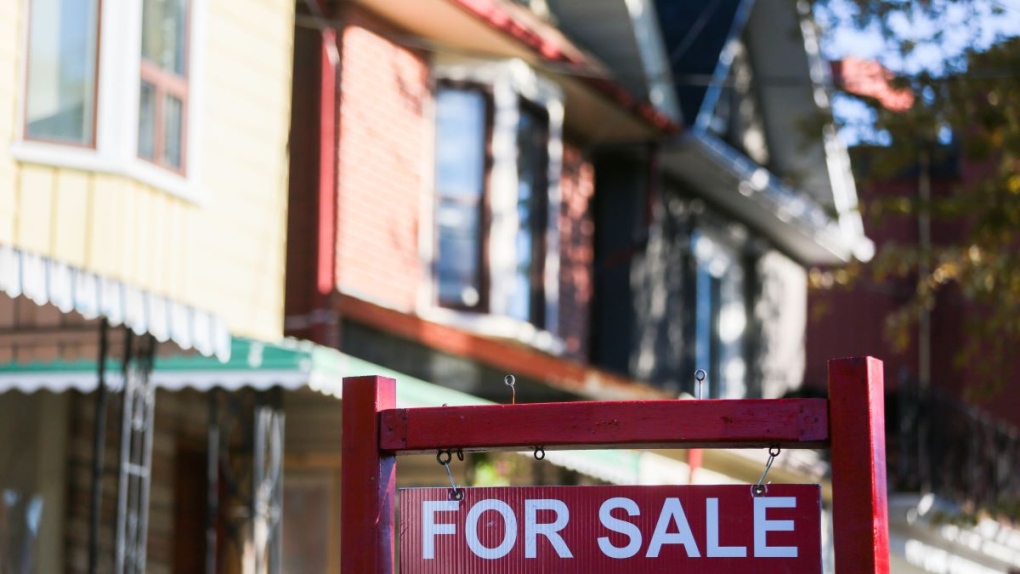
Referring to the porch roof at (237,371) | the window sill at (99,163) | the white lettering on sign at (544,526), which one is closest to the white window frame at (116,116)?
the window sill at (99,163)

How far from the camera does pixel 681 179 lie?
18781 mm

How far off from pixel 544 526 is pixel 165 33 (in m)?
7.98

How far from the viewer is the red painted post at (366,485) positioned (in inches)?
161

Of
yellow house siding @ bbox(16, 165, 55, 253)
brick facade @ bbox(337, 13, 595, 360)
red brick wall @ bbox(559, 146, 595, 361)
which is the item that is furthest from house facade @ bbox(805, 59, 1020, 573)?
yellow house siding @ bbox(16, 165, 55, 253)

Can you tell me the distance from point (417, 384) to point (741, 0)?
925 centimetres

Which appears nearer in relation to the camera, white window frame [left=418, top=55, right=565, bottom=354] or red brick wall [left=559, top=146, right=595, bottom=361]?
white window frame [left=418, top=55, right=565, bottom=354]

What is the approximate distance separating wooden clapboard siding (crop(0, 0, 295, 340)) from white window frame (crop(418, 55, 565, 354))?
76.7 inches

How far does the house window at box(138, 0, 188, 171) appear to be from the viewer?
10914mm

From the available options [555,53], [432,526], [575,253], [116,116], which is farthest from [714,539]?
[575,253]

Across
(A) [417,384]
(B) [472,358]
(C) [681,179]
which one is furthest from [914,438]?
(A) [417,384]

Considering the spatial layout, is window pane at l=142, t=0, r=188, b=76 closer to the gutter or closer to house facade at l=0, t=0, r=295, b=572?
house facade at l=0, t=0, r=295, b=572

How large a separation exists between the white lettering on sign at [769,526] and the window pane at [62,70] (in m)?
7.40

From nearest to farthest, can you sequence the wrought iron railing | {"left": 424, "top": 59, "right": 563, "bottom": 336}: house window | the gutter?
the gutter
{"left": 424, "top": 59, "right": 563, "bottom": 336}: house window
the wrought iron railing

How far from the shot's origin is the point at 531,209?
1538cm
